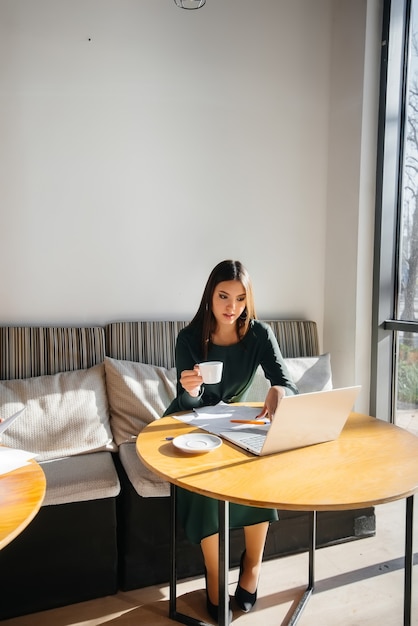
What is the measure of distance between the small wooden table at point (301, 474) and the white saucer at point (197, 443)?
0.02 meters

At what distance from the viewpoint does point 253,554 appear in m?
1.59

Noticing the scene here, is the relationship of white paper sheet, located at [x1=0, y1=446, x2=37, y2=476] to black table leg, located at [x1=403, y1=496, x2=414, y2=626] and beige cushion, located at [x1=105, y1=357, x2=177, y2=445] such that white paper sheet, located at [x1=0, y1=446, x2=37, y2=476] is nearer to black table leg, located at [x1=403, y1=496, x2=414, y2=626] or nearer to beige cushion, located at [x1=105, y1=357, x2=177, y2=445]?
beige cushion, located at [x1=105, y1=357, x2=177, y2=445]

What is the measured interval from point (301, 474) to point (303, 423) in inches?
5.5

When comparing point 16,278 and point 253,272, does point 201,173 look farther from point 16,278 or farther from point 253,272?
point 16,278

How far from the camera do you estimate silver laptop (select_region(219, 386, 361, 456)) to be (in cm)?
110

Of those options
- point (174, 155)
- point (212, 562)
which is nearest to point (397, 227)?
point (174, 155)

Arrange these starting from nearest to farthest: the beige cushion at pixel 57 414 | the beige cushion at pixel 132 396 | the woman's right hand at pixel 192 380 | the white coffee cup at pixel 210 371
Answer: the white coffee cup at pixel 210 371, the woman's right hand at pixel 192 380, the beige cushion at pixel 57 414, the beige cushion at pixel 132 396

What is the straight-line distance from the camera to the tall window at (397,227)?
239 cm

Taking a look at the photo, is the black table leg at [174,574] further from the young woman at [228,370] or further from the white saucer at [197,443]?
the white saucer at [197,443]

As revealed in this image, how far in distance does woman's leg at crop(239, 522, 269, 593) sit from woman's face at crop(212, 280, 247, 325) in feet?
2.34

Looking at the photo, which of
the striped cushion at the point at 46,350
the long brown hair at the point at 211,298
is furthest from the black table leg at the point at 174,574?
the striped cushion at the point at 46,350

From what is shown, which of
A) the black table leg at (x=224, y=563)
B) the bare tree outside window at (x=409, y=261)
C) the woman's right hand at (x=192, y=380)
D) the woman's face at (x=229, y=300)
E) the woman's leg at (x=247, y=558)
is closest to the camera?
the black table leg at (x=224, y=563)

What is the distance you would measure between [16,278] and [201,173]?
3.64 feet

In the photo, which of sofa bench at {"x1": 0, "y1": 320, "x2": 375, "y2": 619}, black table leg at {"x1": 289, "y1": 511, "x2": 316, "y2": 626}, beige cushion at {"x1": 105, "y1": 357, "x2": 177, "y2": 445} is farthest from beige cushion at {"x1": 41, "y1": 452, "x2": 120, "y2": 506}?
black table leg at {"x1": 289, "y1": 511, "x2": 316, "y2": 626}
